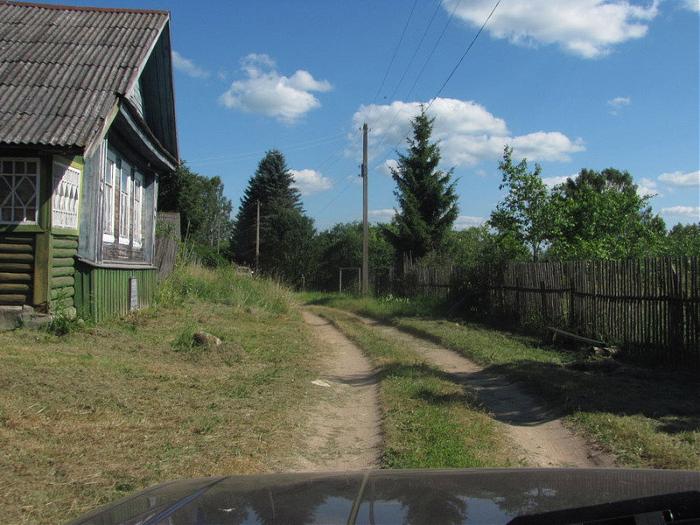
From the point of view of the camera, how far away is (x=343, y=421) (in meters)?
7.31

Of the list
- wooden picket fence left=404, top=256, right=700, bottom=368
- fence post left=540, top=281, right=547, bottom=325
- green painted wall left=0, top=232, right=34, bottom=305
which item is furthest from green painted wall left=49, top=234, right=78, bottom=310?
A: fence post left=540, top=281, right=547, bottom=325

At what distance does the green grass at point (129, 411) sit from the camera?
15.1 ft

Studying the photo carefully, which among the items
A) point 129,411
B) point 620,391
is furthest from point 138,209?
point 620,391

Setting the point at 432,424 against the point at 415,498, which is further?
the point at 432,424

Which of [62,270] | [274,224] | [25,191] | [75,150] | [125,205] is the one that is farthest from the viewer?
[274,224]

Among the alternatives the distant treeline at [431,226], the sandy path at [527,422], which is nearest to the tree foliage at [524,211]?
the distant treeline at [431,226]

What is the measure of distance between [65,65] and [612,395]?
1056 cm

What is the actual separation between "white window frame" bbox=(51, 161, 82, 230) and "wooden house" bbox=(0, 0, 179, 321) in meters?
0.02

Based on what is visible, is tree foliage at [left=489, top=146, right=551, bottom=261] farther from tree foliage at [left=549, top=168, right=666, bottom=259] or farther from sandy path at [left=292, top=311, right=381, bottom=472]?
sandy path at [left=292, top=311, right=381, bottom=472]

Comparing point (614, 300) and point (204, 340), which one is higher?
point (614, 300)

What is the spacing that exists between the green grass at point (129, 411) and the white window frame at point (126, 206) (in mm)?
2945

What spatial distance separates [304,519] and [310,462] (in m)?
3.70

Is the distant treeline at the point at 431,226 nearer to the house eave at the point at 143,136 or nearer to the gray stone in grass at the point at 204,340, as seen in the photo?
the house eave at the point at 143,136

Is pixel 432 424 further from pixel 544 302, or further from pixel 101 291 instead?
pixel 544 302
